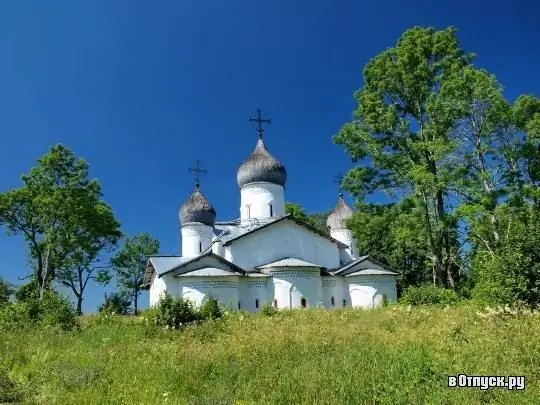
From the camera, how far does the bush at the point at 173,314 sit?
14.7 m

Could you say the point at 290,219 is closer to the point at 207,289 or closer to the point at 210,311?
the point at 207,289

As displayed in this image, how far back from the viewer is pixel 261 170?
105 ft

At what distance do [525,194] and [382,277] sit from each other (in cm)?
898

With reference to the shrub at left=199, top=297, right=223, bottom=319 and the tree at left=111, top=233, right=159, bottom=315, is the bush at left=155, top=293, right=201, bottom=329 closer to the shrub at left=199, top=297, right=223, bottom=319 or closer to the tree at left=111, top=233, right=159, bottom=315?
the shrub at left=199, top=297, right=223, bottom=319

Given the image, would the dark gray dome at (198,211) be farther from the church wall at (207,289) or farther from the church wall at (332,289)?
the church wall at (332,289)

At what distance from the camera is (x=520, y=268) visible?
42.2ft

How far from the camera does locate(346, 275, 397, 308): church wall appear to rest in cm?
2775

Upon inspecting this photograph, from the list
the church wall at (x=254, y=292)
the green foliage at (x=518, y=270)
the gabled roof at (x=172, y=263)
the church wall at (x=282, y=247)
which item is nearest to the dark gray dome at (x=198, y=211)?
the gabled roof at (x=172, y=263)

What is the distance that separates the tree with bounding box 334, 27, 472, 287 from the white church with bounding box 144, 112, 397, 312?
4015mm

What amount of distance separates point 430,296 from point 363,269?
7648 millimetres

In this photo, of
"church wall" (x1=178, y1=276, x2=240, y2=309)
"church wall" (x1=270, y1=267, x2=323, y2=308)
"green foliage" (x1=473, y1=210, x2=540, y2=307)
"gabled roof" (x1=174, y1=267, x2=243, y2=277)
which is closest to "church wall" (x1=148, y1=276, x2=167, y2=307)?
"church wall" (x1=178, y1=276, x2=240, y2=309)

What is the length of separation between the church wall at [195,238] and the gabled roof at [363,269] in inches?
394

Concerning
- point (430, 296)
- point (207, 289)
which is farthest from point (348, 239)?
point (430, 296)

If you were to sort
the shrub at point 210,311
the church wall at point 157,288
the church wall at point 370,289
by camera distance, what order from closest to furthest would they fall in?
the shrub at point 210,311, the church wall at point 157,288, the church wall at point 370,289
